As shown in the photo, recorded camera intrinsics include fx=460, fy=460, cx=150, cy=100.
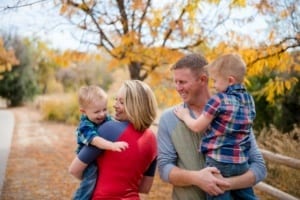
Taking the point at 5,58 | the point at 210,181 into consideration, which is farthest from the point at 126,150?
the point at 5,58

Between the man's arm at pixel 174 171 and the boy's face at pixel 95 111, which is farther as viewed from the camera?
the boy's face at pixel 95 111

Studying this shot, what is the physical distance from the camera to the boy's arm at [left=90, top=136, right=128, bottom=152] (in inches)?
88.7

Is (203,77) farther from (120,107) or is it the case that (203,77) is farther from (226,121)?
(120,107)

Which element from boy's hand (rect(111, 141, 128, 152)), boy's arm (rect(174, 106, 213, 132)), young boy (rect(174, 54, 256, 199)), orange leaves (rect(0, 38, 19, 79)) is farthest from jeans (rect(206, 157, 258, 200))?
orange leaves (rect(0, 38, 19, 79))

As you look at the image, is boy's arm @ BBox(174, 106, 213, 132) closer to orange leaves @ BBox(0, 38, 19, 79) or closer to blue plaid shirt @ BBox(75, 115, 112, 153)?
blue plaid shirt @ BBox(75, 115, 112, 153)

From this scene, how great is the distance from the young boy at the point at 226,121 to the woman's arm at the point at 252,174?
4 centimetres

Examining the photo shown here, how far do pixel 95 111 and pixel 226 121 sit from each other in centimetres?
69

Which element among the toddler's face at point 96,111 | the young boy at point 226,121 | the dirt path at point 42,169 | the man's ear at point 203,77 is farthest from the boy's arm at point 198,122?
the dirt path at point 42,169

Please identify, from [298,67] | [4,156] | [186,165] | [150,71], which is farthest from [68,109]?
[186,165]

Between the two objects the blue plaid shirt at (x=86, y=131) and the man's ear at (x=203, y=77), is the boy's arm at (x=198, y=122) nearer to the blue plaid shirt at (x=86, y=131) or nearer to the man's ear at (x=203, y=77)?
the man's ear at (x=203, y=77)

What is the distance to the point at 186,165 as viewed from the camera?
2.44 meters

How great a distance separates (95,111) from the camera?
243 centimetres

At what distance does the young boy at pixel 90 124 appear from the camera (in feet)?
7.67

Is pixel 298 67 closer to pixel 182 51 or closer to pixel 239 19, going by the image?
pixel 239 19
